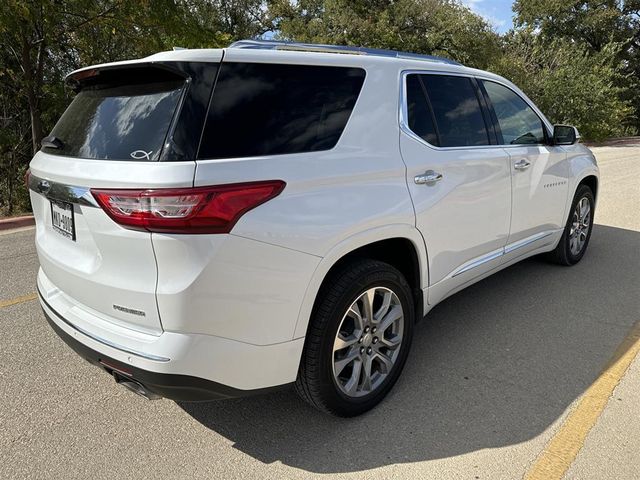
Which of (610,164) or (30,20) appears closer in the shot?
(30,20)

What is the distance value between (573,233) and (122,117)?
4480 millimetres

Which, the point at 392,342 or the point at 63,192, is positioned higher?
the point at 63,192

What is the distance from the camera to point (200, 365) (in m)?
2.06

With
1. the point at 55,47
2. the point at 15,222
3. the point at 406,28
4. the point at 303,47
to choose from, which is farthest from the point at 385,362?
the point at 406,28

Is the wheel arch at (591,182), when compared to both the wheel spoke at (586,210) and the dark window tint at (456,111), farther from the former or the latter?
the dark window tint at (456,111)

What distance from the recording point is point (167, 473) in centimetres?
233

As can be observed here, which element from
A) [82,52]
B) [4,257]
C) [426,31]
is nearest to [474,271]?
[4,257]

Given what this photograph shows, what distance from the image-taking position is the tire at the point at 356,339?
7.98ft

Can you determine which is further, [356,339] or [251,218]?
[356,339]

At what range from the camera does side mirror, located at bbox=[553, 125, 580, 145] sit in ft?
14.5

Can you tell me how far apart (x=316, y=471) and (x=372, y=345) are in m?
0.72

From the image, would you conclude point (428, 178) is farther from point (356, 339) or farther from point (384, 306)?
point (356, 339)

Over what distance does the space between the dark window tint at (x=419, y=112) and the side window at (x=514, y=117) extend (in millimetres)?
961

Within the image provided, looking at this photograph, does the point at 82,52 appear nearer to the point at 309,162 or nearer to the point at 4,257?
the point at 4,257
